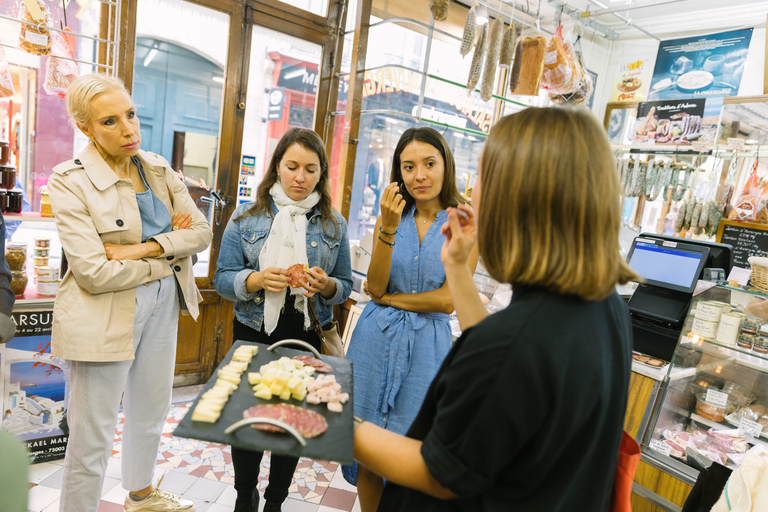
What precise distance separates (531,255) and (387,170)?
12.6 ft

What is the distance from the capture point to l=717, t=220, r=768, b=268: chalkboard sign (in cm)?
396

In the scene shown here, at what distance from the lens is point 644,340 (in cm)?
243

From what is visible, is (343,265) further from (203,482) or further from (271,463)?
(203,482)

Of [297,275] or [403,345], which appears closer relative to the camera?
[403,345]

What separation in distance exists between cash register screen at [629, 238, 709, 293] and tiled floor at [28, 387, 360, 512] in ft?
6.72

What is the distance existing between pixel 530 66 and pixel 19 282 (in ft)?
11.4

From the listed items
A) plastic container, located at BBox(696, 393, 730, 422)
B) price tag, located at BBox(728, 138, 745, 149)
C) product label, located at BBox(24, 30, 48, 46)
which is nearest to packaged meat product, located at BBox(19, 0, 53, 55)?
product label, located at BBox(24, 30, 48, 46)

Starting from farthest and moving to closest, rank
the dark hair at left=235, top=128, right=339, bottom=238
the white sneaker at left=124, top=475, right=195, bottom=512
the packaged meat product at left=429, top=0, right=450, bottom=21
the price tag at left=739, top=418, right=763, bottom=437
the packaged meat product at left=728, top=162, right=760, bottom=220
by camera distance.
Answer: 1. the packaged meat product at left=728, top=162, right=760, bottom=220
2. the packaged meat product at left=429, top=0, right=450, bottom=21
3. the white sneaker at left=124, top=475, right=195, bottom=512
4. the dark hair at left=235, top=128, right=339, bottom=238
5. the price tag at left=739, top=418, right=763, bottom=437

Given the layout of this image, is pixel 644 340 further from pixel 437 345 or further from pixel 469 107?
pixel 469 107

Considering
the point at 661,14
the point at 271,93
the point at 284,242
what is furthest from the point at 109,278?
the point at 661,14

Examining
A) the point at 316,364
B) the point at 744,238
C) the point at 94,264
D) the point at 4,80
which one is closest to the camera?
the point at 316,364

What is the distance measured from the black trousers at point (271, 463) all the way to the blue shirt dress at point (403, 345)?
329 millimetres

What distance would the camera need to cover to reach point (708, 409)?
225 centimetres

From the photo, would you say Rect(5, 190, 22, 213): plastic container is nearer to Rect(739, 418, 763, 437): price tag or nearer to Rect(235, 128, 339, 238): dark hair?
Rect(235, 128, 339, 238): dark hair
